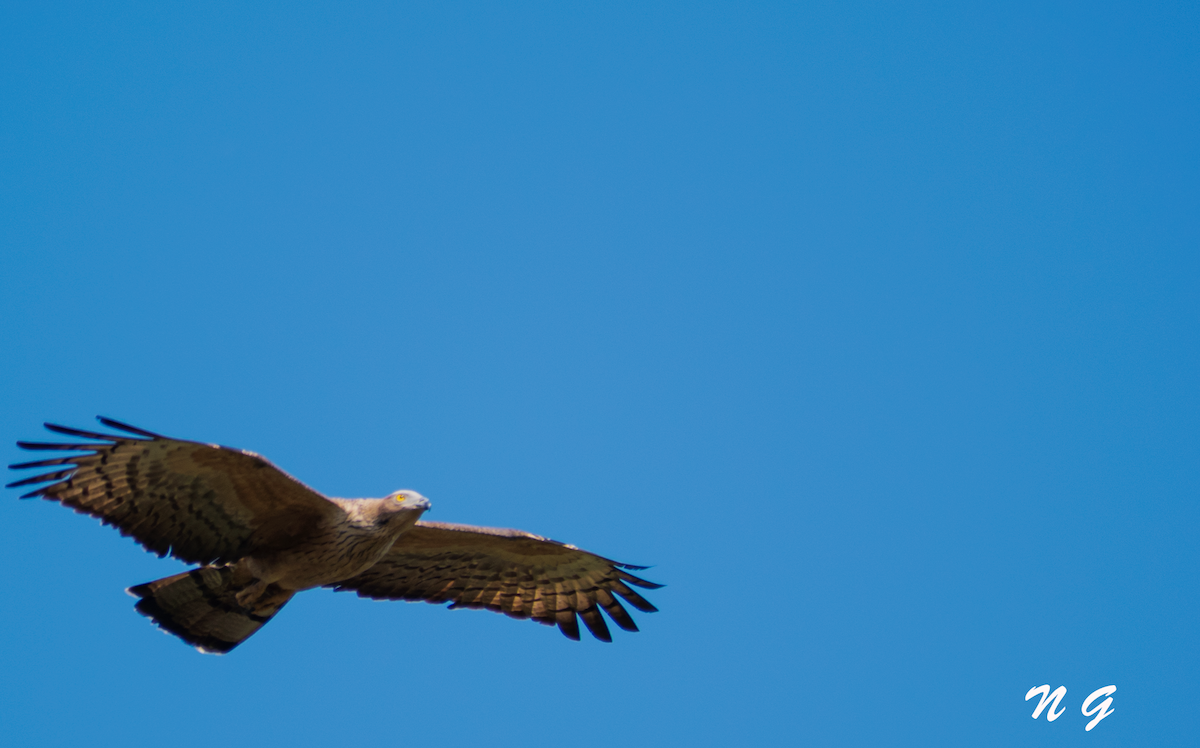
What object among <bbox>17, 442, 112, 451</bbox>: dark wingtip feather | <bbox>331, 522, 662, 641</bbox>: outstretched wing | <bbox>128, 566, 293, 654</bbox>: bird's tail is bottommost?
<bbox>128, 566, 293, 654</bbox>: bird's tail

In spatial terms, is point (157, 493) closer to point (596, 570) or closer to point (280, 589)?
point (280, 589)

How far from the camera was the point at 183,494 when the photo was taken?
9.23 meters

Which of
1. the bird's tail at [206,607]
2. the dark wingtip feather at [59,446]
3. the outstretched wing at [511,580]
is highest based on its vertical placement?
the outstretched wing at [511,580]

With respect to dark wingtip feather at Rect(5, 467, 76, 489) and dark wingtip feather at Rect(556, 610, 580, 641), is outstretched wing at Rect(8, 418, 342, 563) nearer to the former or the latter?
dark wingtip feather at Rect(5, 467, 76, 489)

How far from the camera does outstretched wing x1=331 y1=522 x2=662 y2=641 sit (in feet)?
35.1

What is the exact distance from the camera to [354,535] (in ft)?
31.3

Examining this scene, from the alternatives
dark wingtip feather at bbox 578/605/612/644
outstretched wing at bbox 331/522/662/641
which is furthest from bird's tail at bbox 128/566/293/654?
dark wingtip feather at bbox 578/605/612/644

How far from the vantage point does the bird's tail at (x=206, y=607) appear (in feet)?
31.3

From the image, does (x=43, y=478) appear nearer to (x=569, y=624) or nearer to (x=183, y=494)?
(x=183, y=494)

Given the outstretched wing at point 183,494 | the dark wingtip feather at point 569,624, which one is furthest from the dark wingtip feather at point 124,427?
the dark wingtip feather at point 569,624

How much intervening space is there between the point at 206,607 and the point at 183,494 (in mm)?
1074

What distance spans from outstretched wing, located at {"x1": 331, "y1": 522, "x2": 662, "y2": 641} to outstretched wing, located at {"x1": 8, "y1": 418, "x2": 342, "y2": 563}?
1.27 meters

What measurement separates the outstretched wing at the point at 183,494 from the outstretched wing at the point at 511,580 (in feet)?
4.18

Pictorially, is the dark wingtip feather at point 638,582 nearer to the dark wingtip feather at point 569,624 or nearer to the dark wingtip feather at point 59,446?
the dark wingtip feather at point 569,624
